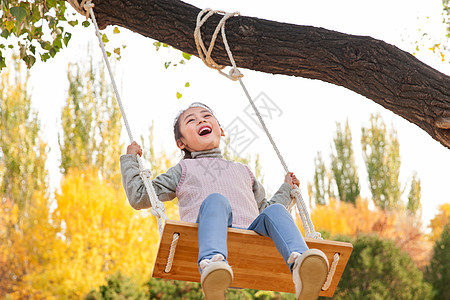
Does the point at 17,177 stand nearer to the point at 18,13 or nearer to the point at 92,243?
the point at 92,243

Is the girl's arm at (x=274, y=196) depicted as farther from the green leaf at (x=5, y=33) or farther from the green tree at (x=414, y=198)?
the green tree at (x=414, y=198)

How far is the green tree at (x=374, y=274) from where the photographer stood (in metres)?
7.82

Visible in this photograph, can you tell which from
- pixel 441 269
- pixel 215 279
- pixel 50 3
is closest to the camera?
pixel 215 279

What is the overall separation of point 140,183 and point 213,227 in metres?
0.51

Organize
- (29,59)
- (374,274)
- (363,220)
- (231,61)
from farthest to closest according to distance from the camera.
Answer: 1. (363,220)
2. (374,274)
3. (29,59)
4. (231,61)

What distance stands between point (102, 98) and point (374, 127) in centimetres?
1022

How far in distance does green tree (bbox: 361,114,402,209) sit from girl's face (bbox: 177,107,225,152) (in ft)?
57.8

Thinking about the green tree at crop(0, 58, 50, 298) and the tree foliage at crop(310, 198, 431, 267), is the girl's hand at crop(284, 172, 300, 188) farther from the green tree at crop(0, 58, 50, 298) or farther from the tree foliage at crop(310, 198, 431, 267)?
the tree foliage at crop(310, 198, 431, 267)

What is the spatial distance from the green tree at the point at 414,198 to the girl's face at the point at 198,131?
1818 cm

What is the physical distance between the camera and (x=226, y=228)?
1.88 metres

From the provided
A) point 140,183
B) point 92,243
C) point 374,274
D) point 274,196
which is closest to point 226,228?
point 140,183

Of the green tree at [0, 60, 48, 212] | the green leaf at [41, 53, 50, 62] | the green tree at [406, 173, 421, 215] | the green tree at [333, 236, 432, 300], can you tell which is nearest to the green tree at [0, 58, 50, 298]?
the green tree at [0, 60, 48, 212]

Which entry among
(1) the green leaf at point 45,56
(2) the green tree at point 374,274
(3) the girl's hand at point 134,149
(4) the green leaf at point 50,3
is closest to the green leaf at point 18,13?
(4) the green leaf at point 50,3

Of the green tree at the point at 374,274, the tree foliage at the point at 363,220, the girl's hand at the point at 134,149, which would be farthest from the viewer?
the tree foliage at the point at 363,220
